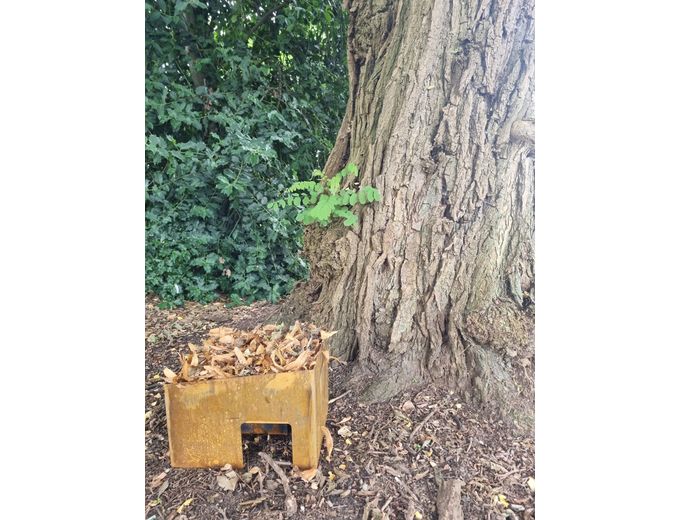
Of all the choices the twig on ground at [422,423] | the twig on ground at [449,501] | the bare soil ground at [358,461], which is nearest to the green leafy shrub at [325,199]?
the bare soil ground at [358,461]

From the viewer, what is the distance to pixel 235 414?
100 cm

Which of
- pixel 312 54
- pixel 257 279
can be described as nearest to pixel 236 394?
pixel 257 279

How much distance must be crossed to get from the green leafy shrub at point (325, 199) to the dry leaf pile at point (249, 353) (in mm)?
291

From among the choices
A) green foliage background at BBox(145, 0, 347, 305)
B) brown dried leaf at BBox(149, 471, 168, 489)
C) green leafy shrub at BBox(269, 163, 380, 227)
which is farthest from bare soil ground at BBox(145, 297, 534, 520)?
green leafy shrub at BBox(269, 163, 380, 227)

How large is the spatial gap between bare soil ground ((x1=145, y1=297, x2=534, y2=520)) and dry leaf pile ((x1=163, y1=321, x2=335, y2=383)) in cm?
6

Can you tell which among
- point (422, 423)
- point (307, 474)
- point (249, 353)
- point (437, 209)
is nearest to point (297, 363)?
point (249, 353)

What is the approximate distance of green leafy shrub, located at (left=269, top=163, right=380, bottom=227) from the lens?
118 cm

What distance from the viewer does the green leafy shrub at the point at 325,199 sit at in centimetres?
118

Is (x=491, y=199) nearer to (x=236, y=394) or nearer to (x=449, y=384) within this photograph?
(x=449, y=384)

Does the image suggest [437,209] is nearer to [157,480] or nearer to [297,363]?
[297,363]

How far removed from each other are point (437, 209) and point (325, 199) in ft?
0.96

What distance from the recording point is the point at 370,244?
1200 millimetres

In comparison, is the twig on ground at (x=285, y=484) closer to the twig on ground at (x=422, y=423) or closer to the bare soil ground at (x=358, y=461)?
the bare soil ground at (x=358, y=461)
